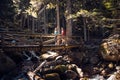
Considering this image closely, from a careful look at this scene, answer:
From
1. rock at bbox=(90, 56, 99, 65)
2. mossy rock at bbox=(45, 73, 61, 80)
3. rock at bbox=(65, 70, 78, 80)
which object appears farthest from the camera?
rock at bbox=(90, 56, 99, 65)

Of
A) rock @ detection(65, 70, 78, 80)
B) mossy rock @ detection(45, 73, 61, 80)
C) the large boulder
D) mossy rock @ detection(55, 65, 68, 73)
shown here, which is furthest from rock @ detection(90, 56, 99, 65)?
mossy rock @ detection(45, 73, 61, 80)

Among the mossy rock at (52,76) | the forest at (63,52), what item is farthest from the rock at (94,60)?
the mossy rock at (52,76)

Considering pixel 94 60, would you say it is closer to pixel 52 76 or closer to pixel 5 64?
pixel 52 76

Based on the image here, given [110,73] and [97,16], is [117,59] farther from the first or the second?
[97,16]

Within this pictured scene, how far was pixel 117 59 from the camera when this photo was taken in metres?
23.9

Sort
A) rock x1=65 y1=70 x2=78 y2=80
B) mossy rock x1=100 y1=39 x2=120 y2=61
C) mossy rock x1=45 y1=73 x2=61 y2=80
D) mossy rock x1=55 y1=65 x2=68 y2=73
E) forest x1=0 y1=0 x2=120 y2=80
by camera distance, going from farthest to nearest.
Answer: mossy rock x1=100 y1=39 x2=120 y2=61 → mossy rock x1=55 y1=65 x2=68 y2=73 → rock x1=65 y1=70 x2=78 y2=80 → forest x1=0 y1=0 x2=120 y2=80 → mossy rock x1=45 y1=73 x2=61 y2=80

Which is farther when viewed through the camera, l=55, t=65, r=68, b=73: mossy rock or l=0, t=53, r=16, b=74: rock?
l=55, t=65, r=68, b=73: mossy rock

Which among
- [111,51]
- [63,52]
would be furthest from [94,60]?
[63,52]

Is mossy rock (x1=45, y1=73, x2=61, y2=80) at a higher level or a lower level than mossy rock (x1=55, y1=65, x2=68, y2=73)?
lower

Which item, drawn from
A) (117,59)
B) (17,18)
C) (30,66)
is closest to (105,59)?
(117,59)

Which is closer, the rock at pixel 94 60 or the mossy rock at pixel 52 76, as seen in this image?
the mossy rock at pixel 52 76

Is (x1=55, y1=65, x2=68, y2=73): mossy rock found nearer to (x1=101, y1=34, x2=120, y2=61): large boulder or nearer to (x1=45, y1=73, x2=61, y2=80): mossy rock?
(x1=45, y1=73, x2=61, y2=80): mossy rock

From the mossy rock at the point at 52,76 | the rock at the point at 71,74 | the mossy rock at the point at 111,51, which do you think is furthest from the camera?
the mossy rock at the point at 111,51

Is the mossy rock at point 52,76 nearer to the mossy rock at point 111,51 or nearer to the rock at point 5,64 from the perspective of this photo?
the rock at point 5,64
